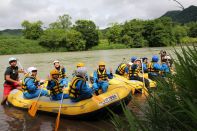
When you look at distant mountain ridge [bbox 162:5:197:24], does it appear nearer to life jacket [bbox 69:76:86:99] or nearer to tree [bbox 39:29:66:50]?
life jacket [bbox 69:76:86:99]

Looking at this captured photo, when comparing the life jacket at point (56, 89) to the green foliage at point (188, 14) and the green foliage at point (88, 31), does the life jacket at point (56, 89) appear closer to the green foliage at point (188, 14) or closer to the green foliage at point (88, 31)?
the green foliage at point (188, 14)

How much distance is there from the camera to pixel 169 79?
2.15 meters

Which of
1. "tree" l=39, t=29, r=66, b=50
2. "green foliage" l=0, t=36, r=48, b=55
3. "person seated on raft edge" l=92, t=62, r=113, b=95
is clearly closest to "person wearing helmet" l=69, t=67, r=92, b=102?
"person seated on raft edge" l=92, t=62, r=113, b=95

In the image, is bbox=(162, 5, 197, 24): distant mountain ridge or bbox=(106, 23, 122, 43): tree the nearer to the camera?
bbox=(162, 5, 197, 24): distant mountain ridge

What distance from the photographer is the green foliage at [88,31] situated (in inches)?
2275

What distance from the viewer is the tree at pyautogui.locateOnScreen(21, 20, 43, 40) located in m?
68.1

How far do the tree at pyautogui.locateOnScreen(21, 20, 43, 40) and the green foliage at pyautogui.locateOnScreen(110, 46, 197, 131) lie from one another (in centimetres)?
6726

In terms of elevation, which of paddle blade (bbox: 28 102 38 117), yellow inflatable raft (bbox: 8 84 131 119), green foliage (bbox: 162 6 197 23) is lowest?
paddle blade (bbox: 28 102 38 117)

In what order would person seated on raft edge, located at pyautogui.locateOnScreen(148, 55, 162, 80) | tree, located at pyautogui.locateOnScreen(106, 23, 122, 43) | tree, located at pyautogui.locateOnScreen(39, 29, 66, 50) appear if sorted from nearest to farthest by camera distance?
person seated on raft edge, located at pyautogui.locateOnScreen(148, 55, 162, 80) < tree, located at pyautogui.locateOnScreen(39, 29, 66, 50) < tree, located at pyautogui.locateOnScreen(106, 23, 122, 43)

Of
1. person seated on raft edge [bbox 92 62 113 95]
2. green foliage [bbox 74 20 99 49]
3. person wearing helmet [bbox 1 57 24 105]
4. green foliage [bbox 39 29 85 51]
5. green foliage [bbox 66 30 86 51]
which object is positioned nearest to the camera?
person seated on raft edge [bbox 92 62 113 95]

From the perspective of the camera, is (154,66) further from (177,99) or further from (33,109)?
(177,99)

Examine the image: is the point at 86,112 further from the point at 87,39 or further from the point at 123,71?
the point at 87,39

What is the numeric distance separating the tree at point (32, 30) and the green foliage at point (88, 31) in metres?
9.83

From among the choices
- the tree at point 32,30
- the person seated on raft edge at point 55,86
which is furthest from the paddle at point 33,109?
the tree at point 32,30
